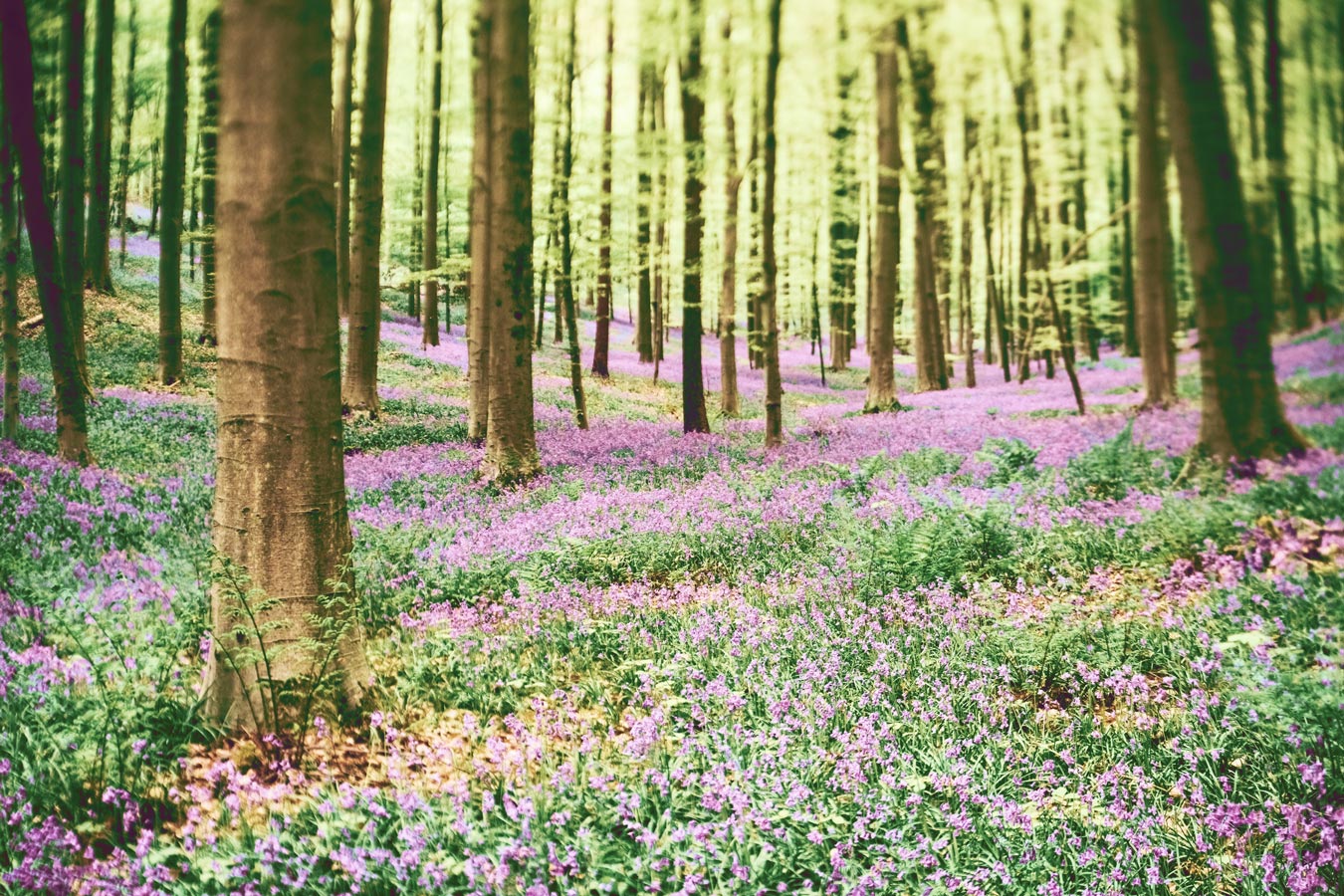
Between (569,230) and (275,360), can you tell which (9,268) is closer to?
(569,230)

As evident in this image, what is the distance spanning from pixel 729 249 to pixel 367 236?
7.71 m

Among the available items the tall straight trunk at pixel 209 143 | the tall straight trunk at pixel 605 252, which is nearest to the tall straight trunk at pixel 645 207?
the tall straight trunk at pixel 605 252

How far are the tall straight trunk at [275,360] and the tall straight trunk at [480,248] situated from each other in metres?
7.71

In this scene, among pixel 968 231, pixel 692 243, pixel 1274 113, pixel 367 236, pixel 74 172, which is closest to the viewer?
pixel 1274 113

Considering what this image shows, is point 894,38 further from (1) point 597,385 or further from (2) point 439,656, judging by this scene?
(2) point 439,656

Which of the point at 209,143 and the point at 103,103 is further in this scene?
the point at 103,103

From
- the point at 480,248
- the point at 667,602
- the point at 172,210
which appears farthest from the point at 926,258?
the point at 667,602

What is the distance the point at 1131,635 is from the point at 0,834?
18.0ft

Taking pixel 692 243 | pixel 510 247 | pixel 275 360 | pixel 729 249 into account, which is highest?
pixel 729 249

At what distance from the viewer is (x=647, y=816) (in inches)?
113

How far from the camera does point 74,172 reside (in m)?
14.3

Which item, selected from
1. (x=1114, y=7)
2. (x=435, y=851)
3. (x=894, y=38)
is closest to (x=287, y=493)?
(x=435, y=851)

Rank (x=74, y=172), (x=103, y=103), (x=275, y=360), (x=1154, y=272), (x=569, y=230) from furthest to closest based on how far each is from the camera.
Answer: (x=103, y=103), (x=74, y=172), (x=1154, y=272), (x=569, y=230), (x=275, y=360)

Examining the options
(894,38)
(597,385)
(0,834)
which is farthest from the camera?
(597,385)
